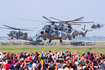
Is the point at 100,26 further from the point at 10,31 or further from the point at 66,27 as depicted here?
the point at 10,31

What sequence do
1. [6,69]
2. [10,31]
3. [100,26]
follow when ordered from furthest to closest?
[100,26], [10,31], [6,69]

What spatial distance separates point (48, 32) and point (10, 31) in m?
14.7

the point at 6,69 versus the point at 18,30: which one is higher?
the point at 18,30

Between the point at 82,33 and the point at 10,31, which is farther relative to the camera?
the point at 82,33

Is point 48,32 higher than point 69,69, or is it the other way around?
point 48,32

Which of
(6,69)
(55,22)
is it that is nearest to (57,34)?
(55,22)

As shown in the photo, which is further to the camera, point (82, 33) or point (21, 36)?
point (82, 33)

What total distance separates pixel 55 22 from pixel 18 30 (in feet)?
49.1

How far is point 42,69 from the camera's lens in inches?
360

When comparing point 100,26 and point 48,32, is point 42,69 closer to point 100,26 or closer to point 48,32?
point 48,32

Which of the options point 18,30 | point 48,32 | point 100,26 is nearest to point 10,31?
point 18,30

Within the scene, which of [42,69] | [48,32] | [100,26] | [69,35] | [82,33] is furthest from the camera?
[100,26]

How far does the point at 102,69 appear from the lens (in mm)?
8930

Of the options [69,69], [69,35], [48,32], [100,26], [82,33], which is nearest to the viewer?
[69,69]
